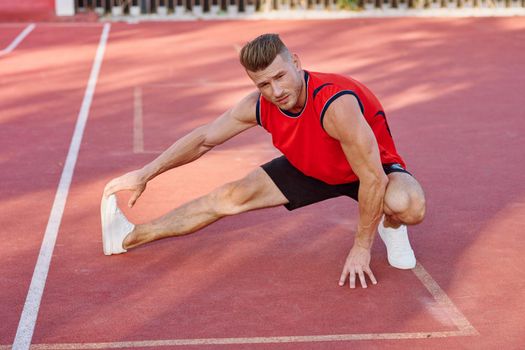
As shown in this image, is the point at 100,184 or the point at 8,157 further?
the point at 8,157

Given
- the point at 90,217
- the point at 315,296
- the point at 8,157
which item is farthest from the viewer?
the point at 8,157

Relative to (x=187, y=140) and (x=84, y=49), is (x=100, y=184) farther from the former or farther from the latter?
(x=84, y=49)

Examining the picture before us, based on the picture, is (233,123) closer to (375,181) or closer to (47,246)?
(375,181)

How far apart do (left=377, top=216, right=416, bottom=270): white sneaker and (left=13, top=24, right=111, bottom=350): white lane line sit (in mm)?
1988

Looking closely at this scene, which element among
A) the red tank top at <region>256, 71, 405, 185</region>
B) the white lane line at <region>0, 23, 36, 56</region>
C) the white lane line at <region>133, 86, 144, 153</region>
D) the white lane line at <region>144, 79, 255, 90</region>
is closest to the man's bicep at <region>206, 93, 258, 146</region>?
the red tank top at <region>256, 71, 405, 185</region>

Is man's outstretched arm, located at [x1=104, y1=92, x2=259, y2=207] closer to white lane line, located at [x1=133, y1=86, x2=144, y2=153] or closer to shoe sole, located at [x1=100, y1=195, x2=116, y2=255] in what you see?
shoe sole, located at [x1=100, y1=195, x2=116, y2=255]

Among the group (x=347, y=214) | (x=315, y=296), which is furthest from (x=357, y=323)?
(x=347, y=214)

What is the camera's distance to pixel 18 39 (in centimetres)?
1553

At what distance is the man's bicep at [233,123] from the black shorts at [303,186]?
1.10 ft

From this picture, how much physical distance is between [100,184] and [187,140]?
6.94ft

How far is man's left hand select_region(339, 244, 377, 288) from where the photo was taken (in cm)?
543

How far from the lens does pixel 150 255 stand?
607cm

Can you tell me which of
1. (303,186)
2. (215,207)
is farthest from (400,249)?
(215,207)

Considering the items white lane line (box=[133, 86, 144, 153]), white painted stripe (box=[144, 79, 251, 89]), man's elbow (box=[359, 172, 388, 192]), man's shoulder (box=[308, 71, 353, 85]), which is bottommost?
white painted stripe (box=[144, 79, 251, 89])
